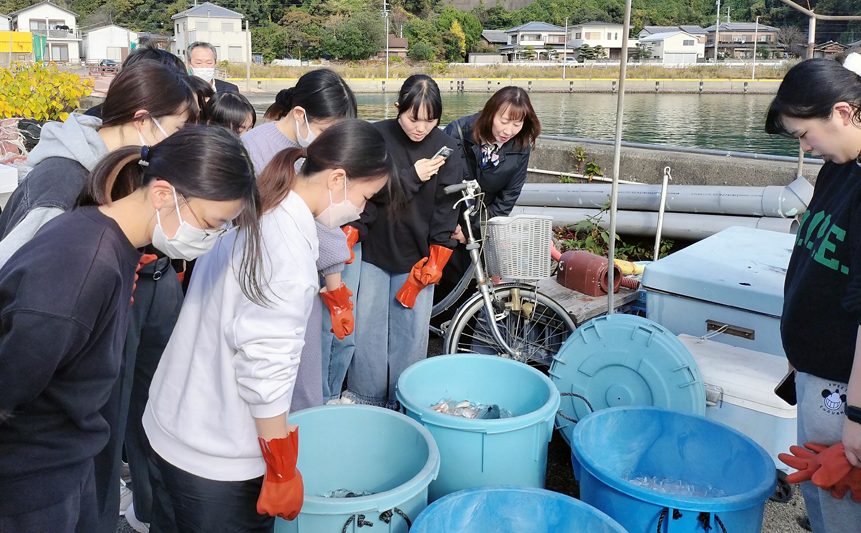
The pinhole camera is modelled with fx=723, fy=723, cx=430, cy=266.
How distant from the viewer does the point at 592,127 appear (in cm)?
2080

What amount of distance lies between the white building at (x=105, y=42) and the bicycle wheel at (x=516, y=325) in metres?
59.7

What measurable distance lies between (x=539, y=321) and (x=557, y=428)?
0.89 metres

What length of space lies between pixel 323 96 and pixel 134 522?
5.63 ft

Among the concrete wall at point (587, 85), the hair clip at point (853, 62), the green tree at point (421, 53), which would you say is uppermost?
the green tree at point (421, 53)

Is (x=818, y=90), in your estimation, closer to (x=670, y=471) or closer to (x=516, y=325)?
(x=670, y=471)

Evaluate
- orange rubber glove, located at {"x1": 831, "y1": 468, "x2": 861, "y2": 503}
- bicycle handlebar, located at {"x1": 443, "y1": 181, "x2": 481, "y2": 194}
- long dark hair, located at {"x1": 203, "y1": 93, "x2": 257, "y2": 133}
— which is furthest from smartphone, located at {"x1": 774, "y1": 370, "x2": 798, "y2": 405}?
long dark hair, located at {"x1": 203, "y1": 93, "x2": 257, "y2": 133}

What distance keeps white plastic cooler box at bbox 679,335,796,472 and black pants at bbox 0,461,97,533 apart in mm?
2080

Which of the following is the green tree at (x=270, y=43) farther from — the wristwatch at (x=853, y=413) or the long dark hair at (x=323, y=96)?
the wristwatch at (x=853, y=413)

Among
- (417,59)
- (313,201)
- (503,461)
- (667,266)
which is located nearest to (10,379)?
(313,201)

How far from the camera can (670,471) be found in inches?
98.7

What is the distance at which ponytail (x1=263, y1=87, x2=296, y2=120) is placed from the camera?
300 cm

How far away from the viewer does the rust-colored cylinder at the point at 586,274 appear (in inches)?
146

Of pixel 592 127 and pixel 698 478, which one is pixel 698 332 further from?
pixel 592 127

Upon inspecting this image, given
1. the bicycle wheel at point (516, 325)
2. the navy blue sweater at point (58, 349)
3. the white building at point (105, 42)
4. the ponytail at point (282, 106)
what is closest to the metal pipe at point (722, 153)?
the bicycle wheel at point (516, 325)
